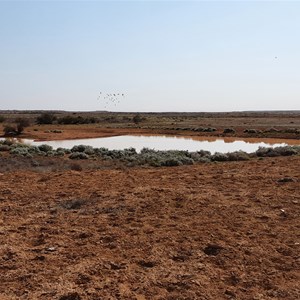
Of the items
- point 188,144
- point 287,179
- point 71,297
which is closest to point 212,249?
point 71,297

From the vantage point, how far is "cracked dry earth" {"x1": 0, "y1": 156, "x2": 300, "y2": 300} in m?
5.35

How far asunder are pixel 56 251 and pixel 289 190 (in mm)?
6830

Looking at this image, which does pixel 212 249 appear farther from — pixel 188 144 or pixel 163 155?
pixel 188 144

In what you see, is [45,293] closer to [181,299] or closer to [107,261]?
[107,261]

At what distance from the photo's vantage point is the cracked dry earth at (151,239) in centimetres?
535

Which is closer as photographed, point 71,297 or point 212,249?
point 71,297

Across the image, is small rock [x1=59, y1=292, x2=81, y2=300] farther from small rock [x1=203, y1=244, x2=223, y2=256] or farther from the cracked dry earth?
small rock [x1=203, y1=244, x2=223, y2=256]

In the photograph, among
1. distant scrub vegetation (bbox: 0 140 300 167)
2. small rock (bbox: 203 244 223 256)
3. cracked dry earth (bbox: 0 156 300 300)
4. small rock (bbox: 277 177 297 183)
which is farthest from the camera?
distant scrub vegetation (bbox: 0 140 300 167)

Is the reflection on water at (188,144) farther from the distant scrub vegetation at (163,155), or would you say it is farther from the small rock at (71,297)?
the small rock at (71,297)

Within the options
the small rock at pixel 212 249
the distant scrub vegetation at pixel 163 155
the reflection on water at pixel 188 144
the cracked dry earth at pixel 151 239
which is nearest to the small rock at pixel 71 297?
the cracked dry earth at pixel 151 239

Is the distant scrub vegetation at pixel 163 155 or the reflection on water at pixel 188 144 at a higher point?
the distant scrub vegetation at pixel 163 155

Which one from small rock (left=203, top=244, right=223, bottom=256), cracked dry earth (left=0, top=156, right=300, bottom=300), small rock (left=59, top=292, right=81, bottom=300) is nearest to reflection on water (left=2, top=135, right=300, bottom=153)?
cracked dry earth (left=0, top=156, right=300, bottom=300)

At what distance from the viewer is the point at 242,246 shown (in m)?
6.71

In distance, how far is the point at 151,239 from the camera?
7.17 m
